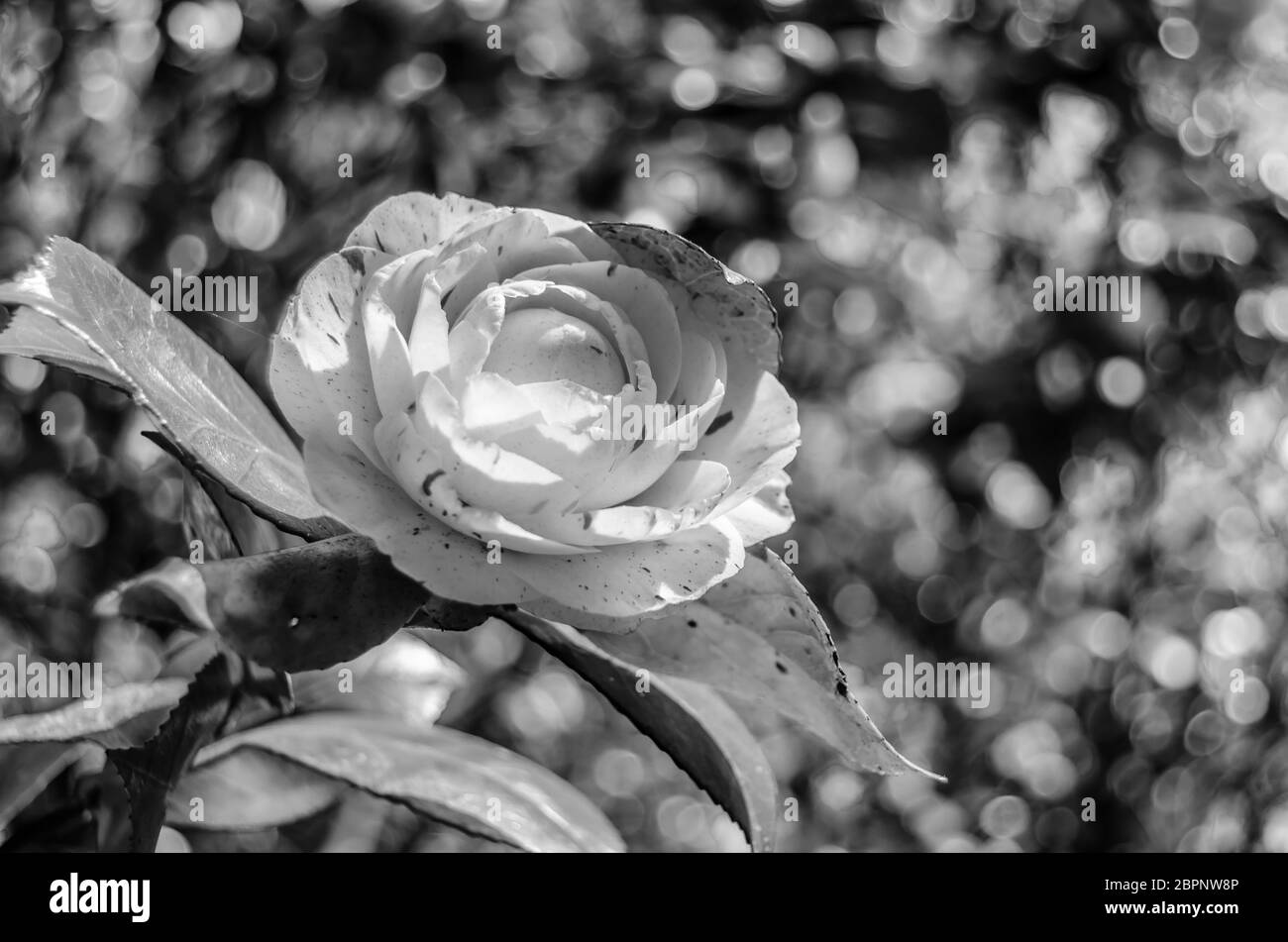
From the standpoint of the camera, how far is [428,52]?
4.88 ft

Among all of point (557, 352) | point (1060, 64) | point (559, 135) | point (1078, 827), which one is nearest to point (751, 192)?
point (559, 135)

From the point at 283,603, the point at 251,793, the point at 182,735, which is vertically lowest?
the point at 251,793

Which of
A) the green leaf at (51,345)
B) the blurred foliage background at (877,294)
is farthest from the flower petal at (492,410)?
the blurred foliage background at (877,294)

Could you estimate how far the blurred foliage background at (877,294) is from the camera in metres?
1.43

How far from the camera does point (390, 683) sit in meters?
0.73

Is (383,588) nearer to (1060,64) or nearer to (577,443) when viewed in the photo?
(577,443)

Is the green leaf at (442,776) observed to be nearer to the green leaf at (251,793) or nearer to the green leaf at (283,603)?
the green leaf at (251,793)

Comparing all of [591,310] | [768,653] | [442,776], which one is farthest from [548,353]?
[442,776]

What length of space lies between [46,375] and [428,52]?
0.56m

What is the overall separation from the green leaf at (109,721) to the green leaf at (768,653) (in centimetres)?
18

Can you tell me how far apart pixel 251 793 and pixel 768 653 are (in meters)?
0.43

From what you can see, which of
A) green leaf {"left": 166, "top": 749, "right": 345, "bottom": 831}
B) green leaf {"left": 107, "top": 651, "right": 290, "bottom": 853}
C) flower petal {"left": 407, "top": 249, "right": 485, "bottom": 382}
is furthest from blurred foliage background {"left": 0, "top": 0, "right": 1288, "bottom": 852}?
flower petal {"left": 407, "top": 249, "right": 485, "bottom": 382}

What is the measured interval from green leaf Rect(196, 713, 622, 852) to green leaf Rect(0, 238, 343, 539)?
21cm

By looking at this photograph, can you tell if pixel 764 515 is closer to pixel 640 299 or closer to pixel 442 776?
pixel 640 299
